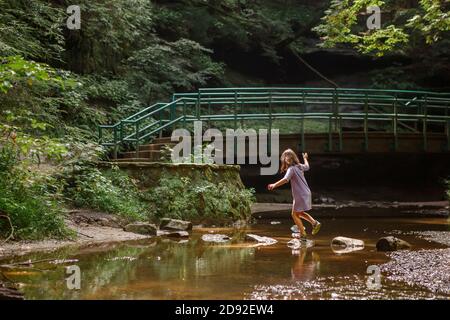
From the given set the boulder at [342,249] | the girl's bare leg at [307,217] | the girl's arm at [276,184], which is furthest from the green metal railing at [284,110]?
the boulder at [342,249]

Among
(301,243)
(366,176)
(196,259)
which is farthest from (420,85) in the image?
(196,259)

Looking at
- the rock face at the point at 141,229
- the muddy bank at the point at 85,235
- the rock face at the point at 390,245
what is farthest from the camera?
the rock face at the point at 141,229

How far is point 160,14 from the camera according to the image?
24.1 m

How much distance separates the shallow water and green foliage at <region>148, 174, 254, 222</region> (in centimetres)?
297

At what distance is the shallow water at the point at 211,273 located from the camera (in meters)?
4.88

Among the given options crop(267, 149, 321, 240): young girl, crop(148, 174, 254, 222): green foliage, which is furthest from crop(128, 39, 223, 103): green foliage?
crop(267, 149, 321, 240): young girl

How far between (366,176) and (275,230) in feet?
Answer: 58.1

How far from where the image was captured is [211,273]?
6047 millimetres

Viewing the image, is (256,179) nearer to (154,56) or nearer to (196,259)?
(154,56)

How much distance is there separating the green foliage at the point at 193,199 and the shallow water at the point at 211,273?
9.74ft

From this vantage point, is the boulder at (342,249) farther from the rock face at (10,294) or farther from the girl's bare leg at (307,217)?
the rock face at (10,294)

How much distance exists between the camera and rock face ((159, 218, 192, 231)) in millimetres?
10969

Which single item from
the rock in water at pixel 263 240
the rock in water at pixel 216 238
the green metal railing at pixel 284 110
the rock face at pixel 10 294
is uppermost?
the green metal railing at pixel 284 110

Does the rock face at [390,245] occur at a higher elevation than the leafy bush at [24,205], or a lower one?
lower
